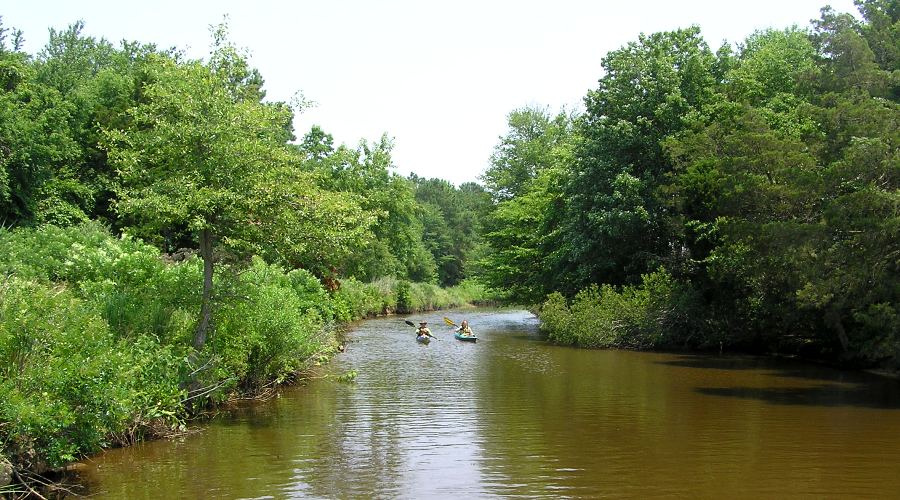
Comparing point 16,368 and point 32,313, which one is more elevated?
point 32,313

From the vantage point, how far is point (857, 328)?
859 inches

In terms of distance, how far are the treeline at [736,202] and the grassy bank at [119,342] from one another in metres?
12.6

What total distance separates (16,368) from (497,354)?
64.1 feet

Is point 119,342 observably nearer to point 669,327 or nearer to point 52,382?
point 52,382

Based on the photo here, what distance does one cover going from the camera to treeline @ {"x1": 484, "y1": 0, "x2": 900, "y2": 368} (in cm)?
1739

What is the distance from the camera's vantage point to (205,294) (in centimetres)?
1410

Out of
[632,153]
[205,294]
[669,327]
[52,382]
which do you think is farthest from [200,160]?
[632,153]

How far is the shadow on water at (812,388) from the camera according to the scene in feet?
53.8

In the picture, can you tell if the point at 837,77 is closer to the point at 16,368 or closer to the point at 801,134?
the point at 801,134

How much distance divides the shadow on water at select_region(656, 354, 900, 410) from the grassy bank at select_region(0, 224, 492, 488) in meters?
10.5

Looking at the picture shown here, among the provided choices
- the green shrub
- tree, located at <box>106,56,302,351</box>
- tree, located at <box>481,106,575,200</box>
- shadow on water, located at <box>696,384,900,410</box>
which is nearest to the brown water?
shadow on water, located at <box>696,384,900,410</box>

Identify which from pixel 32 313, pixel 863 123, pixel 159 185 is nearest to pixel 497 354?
pixel 863 123

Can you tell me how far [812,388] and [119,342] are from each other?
15.9 meters

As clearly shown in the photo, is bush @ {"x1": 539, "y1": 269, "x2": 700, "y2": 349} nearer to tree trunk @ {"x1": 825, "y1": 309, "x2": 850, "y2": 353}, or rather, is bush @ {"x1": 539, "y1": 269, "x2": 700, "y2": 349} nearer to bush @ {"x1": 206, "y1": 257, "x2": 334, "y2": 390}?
tree trunk @ {"x1": 825, "y1": 309, "x2": 850, "y2": 353}
